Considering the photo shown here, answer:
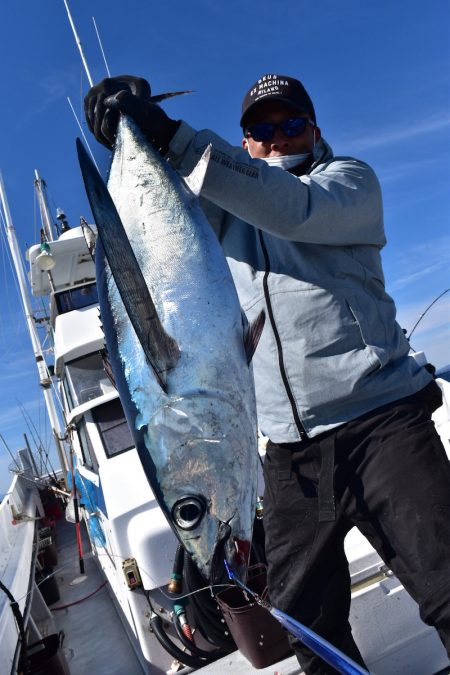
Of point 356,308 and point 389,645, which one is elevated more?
point 356,308

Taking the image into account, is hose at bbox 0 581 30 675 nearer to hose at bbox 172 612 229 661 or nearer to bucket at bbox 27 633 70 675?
bucket at bbox 27 633 70 675

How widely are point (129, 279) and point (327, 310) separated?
2.30ft

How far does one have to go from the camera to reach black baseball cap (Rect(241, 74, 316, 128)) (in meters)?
1.86

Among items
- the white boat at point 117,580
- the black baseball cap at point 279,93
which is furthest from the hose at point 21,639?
the black baseball cap at point 279,93

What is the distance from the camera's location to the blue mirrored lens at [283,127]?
1921 millimetres

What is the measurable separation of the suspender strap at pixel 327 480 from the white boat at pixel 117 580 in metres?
0.78

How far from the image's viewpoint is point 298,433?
1.74 meters

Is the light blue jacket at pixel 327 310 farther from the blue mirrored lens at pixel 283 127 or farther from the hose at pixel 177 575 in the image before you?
the hose at pixel 177 575

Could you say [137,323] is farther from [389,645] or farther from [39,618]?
[39,618]

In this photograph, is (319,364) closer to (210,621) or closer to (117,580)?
(210,621)

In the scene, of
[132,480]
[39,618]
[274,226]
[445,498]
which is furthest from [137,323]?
[39,618]

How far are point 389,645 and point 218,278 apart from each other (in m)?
2.26

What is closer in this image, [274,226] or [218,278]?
[218,278]

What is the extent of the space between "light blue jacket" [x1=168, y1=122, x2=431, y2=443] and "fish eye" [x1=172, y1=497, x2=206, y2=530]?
64 centimetres
